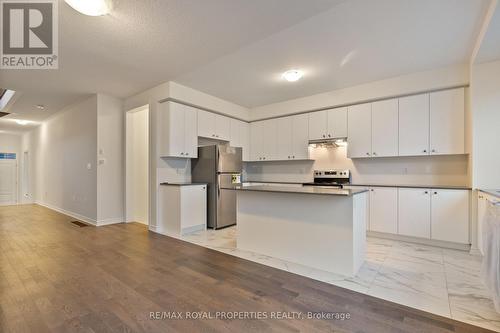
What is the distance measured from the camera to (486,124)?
3004 mm

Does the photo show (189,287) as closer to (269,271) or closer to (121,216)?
(269,271)

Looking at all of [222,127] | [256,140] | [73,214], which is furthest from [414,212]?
[73,214]

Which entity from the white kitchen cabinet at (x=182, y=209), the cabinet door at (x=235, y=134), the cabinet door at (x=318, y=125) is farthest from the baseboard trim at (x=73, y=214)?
the cabinet door at (x=318, y=125)

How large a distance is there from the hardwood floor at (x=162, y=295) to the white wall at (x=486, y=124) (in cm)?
234

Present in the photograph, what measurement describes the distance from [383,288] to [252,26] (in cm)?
300

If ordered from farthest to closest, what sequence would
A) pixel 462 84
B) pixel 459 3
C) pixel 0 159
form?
pixel 0 159
pixel 462 84
pixel 459 3

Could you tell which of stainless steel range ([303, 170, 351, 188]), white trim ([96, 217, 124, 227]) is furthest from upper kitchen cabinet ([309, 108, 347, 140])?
white trim ([96, 217, 124, 227])

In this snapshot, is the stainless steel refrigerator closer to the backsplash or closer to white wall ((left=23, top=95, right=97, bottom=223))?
the backsplash

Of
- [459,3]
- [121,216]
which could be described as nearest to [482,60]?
[459,3]

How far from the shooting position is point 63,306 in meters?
1.87

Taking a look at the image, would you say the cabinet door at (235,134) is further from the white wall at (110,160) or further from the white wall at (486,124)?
the white wall at (486,124)

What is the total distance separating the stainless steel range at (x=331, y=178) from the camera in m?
4.46

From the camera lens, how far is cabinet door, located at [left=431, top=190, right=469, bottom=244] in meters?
3.14

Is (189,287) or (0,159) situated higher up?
(0,159)
